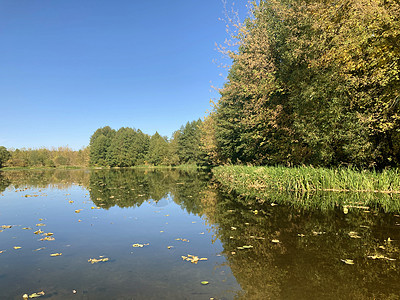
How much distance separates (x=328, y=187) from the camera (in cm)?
1636

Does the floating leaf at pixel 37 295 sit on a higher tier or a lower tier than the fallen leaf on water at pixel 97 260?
higher

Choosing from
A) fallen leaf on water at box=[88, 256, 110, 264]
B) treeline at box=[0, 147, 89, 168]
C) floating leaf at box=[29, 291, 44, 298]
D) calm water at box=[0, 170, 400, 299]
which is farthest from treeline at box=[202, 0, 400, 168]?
treeline at box=[0, 147, 89, 168]

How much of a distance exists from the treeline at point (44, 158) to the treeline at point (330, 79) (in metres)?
102

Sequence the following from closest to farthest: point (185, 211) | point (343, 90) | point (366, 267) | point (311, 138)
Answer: point (366, 267) < point (185, 211) < point (343, 90) < point (311, 138)

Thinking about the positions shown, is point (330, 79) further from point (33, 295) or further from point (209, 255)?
point (33, 295)

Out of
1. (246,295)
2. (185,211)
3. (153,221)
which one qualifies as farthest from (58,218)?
(246,295)

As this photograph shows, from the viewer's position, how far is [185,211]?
11.8 metres

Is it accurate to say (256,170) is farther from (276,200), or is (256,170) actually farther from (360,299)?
(360,299)

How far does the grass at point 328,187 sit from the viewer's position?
1265cm

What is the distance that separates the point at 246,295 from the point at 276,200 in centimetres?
1049

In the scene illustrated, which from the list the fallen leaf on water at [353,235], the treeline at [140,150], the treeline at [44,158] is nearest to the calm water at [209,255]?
the fallen leaf on water at [353,235]

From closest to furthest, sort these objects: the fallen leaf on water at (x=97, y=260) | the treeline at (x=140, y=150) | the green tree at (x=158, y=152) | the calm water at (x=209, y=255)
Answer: the calm water at (x=209, y=255)
the fallen leaf on water at (x=97, y=260)
the treeline at (x=140, y=150)
the green tree at (x=158, y=152)

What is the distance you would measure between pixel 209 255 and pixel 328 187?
45.6ft

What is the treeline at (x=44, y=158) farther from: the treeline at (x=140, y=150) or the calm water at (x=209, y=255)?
the calm water at (x=209, y=255)
